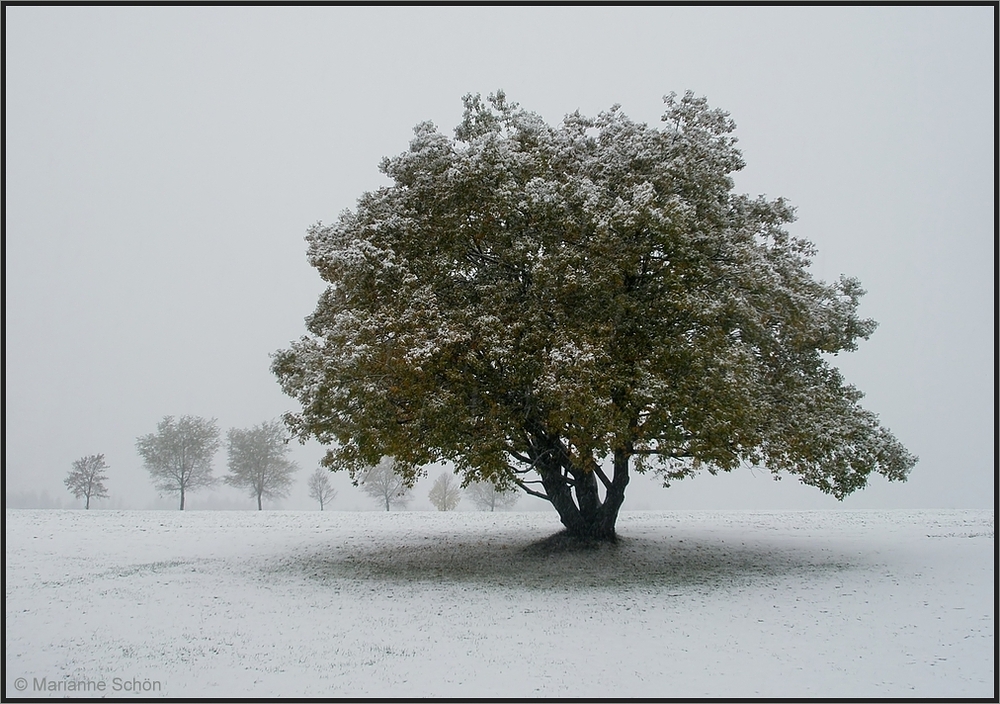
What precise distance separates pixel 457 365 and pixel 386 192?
20.4ft

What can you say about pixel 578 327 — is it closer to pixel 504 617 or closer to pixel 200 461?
pixel 504 617

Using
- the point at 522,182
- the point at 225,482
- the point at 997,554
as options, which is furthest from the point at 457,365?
the point at 225,482

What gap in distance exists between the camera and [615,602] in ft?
45.5

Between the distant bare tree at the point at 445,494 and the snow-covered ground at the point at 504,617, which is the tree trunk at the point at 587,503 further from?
the distant bare tree at the point at 445,494

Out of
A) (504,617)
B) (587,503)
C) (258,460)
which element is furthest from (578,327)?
(258,460)

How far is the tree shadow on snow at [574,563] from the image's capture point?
16312 mm

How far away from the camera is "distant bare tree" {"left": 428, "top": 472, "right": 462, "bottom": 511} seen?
196 feet

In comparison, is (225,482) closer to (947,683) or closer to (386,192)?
(386,192)

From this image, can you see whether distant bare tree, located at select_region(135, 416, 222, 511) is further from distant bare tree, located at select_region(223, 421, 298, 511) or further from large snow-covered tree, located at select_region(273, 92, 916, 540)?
large snow-covered tree, located at select_region(273, 92, 916, 540)

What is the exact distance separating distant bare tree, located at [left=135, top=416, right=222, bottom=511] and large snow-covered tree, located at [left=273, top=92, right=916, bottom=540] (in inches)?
1386

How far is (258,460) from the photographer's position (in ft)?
164

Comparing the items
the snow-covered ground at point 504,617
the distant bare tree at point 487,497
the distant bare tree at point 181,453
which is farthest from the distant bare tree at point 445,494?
the snow-covered ground at point 504,617

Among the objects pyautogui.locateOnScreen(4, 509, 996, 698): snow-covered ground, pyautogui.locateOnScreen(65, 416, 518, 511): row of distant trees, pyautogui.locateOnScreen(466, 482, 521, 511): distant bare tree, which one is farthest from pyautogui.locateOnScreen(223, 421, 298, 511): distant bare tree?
pyautogui.locateOnScreen(4, 509, 996, 698): snow-covered ground

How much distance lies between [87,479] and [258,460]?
11749mm
